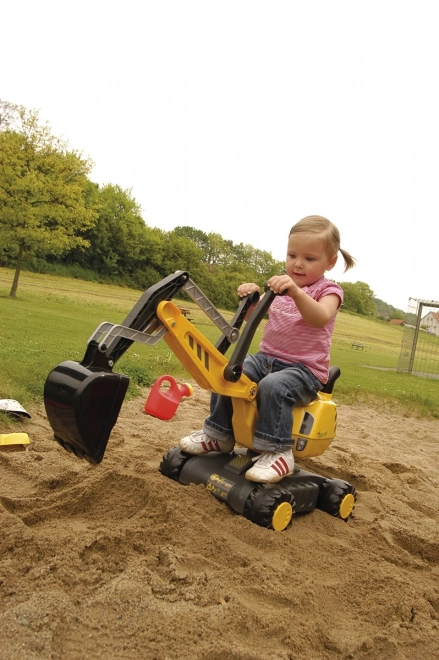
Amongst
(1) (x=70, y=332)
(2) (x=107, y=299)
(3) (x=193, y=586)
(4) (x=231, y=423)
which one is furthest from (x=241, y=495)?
(2) (x=107, y=299)

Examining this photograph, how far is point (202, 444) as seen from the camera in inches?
143

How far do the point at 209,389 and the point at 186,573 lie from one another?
→ 103 cm

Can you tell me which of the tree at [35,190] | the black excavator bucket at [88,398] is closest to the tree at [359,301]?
the tree at [35,190]

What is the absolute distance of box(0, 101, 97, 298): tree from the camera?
20828 millimetres

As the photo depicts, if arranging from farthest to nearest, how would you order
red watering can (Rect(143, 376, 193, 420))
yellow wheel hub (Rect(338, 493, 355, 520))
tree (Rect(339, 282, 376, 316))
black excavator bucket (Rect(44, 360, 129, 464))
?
tree (Rect(339, 282, 376, 316)), yellow wheel hub (Rect(338, 493, 355, 520)), red watering can (Rect(143, 376, 193, 420)), black excavator bucket (Rect(44, 360, 129, 464))

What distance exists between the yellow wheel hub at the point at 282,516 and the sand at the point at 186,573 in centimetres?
6

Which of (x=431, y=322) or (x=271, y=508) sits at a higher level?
(x=431, y=322)

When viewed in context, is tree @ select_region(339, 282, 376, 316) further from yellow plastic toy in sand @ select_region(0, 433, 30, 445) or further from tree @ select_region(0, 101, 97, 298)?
yellow plastic toy in sand @ select_region(0, 433, 30, 445)

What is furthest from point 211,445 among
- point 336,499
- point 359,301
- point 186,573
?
point 359,301

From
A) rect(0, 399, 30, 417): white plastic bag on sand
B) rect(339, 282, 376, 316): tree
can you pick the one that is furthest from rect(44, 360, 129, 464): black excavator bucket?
rect(339, 282, 376, 316): tree

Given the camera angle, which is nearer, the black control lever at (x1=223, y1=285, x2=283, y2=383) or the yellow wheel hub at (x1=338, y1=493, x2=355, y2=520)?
the black control lever at (x1=223, y1=285, x2=283, y2=383)

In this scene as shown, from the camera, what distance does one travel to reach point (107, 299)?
27328mm

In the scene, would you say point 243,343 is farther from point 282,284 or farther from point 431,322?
point 431,322

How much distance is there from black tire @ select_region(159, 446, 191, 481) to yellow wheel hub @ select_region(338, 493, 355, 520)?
3.30 ft
